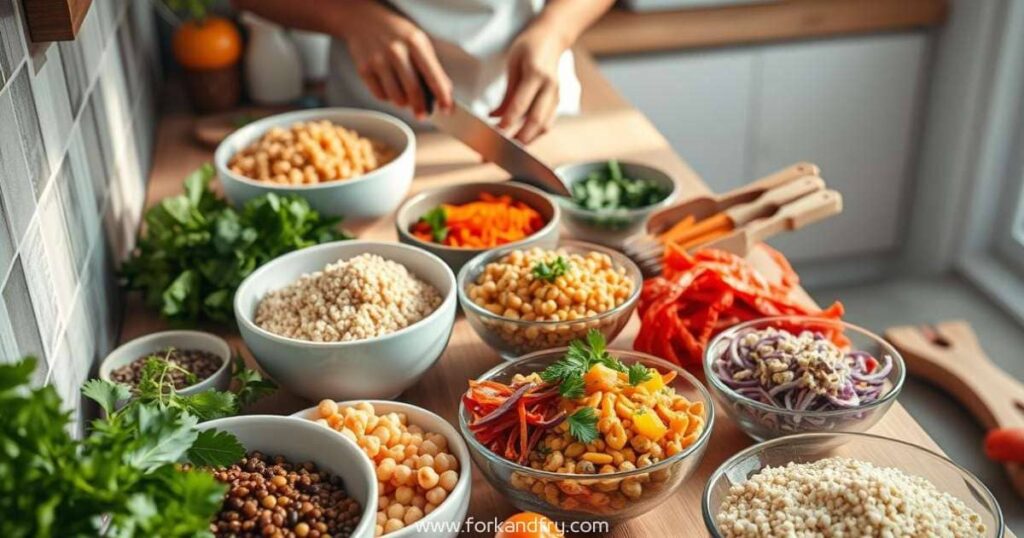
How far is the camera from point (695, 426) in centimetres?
107

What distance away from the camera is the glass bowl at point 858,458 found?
998 mm

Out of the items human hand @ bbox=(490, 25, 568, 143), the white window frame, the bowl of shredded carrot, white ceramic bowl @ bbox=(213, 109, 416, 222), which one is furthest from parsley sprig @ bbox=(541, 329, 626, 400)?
the white window frame

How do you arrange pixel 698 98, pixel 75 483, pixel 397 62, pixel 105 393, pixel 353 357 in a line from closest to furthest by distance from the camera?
pixel 75 483 → pixel 105 393 → pixel 353 357 → pixel 397 62 → pixel 698 98

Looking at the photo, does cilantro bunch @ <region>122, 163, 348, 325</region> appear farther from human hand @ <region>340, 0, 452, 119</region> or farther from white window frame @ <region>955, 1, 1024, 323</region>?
white window frame @ <region>955, 1, 1024, 323</region>

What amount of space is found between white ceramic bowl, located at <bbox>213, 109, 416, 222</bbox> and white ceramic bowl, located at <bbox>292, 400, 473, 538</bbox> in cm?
52

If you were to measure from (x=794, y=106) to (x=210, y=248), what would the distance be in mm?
2082

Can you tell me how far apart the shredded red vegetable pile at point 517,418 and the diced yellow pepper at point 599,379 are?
4 cm

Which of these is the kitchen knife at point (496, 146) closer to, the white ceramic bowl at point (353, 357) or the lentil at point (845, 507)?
the white ceramic bowl at point (353, 357)

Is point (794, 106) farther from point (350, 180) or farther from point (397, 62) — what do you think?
point (350, 180)

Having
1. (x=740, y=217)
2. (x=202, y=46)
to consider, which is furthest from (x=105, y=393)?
(x=202, y=46)

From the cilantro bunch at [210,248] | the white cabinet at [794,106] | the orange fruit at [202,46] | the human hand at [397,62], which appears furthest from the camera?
the white cabinet at [794,106]

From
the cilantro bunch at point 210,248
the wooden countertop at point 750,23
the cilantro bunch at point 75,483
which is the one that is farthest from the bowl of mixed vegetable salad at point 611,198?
the wooden countertop at point 750,23

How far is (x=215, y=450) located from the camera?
95 centimetres

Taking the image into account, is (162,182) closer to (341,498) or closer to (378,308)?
(378,308)
